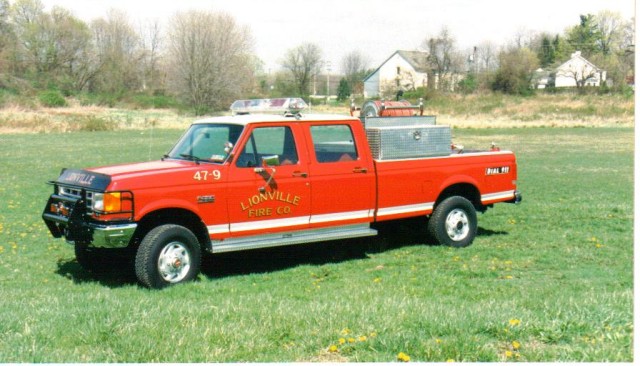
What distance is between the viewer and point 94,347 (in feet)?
18.4

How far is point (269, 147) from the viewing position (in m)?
9.35

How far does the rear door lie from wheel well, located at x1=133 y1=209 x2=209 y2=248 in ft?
4.66

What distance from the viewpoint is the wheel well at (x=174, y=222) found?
335 inches

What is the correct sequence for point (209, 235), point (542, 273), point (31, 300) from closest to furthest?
point (31, 300), point (209, 235), point (542, 273)

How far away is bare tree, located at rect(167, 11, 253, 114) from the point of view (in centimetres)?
2577

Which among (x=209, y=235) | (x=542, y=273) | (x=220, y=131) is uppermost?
(x=220, y=131)

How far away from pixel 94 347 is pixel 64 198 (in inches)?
135

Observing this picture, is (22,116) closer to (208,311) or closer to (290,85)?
(290,85)

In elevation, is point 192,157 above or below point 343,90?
below

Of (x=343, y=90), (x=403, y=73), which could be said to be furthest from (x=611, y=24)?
(x=403, y=73)

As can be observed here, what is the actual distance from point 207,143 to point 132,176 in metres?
1.37

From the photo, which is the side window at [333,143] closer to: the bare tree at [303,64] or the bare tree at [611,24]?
the bare tree at [611,24]

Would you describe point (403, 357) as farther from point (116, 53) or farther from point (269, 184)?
point (116, 53)

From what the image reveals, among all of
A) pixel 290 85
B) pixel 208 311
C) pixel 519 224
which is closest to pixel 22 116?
pixel 290 85
